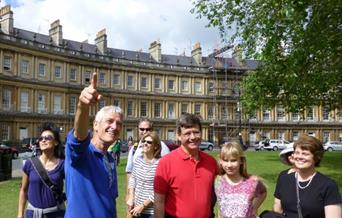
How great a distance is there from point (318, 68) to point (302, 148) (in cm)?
1444

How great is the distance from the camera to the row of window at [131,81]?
55.3 meters

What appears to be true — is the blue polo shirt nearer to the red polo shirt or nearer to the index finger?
the index finger

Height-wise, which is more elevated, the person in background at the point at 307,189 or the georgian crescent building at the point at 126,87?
the georgian crescent building at the point at 126,87

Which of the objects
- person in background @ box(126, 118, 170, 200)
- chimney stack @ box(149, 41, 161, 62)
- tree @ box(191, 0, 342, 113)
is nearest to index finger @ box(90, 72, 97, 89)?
person in background @ box(126, 118, 170, 200)

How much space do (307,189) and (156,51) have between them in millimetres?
70568

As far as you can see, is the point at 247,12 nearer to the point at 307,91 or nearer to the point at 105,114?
the point at 307,91

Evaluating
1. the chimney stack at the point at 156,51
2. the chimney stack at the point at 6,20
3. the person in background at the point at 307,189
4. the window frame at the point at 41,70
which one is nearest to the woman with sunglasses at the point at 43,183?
the person in background at the point at 307,189

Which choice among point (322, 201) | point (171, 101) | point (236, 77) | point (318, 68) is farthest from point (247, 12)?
point (236, 77)

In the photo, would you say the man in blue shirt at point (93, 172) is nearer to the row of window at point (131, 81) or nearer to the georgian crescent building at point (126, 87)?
the georgian crescent building at point (126, 87)

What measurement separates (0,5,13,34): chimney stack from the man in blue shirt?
54.3 metres

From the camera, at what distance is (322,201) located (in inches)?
150

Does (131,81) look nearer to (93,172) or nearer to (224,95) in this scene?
(224,95)

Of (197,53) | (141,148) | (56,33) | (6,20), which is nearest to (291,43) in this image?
(141,148)

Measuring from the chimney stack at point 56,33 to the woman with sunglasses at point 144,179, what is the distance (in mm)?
58239
